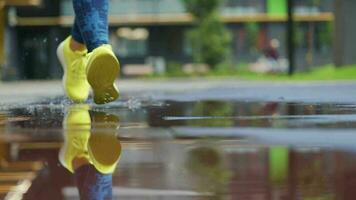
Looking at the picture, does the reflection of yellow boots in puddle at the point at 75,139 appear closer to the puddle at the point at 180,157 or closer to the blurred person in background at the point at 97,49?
the puddle at the point at 180,157

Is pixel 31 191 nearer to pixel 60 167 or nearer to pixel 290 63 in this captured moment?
pixel 60 167

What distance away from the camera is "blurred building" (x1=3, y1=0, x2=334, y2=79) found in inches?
1905

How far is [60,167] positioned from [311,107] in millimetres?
5131

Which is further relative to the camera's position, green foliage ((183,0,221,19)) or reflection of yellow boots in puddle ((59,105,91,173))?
green foliage ((183,0,221,19))

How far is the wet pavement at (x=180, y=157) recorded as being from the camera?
374 cm

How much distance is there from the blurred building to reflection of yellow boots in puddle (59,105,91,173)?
38.6m

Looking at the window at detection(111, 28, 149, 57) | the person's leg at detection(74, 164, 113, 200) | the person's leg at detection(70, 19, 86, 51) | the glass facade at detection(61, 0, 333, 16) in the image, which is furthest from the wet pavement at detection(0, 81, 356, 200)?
the window at detection(111, 28, 149, 57)

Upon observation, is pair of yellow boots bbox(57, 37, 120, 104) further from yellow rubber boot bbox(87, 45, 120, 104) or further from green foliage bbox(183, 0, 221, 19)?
green foliage bbox(183, 0, 221, 19)

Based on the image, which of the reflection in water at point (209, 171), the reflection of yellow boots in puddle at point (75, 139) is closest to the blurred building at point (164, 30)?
the reflection of yellow boots in puddle at point (75, 139)

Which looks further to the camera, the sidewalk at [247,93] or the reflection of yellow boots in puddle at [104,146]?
the sidewalk at [247,93]

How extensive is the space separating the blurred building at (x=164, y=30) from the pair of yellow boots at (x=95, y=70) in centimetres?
3709

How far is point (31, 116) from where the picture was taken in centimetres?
819

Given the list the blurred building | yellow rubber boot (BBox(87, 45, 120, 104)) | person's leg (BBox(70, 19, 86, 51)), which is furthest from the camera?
the blurred building

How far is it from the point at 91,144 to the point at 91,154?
1.52 ft
